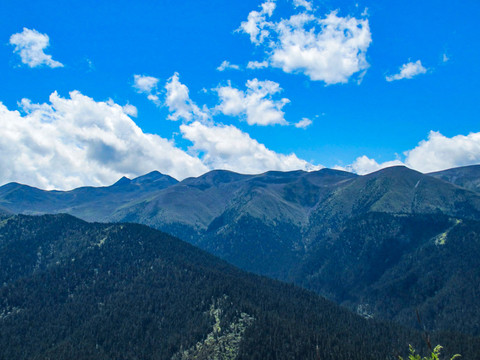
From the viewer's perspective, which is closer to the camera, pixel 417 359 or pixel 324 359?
pixel 417 359

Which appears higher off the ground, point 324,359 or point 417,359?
point 417,359

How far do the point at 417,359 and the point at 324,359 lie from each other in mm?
183642

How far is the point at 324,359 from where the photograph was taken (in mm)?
199500

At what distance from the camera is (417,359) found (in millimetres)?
35500
